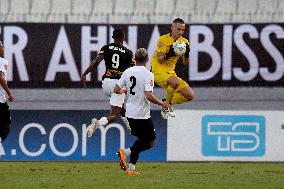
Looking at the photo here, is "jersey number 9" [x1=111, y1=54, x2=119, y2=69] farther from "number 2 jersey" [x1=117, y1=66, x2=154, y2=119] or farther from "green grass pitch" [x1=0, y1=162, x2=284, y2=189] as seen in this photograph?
"number 2 jersey" [x1=117, y1=66, x2=154, y2=119]

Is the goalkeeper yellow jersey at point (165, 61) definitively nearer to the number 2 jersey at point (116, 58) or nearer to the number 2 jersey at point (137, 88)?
the number 2 jersey at point (116, 58)

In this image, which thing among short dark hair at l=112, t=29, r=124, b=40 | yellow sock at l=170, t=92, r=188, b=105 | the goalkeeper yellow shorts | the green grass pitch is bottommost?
the green grass pitch

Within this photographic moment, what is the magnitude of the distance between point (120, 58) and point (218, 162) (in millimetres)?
2615

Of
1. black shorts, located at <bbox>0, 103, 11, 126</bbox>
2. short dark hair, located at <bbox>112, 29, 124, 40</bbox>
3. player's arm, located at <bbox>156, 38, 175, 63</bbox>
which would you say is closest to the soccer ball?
player's arm, located at <bbox>156, 38, 175, 63</bbox>

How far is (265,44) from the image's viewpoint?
1816cm

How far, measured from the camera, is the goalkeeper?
16.2 metres

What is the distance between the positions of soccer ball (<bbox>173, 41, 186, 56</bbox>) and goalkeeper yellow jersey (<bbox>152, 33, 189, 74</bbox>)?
1.27ft

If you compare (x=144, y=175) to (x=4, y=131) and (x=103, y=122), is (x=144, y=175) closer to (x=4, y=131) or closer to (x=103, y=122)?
(x=103, y=122)

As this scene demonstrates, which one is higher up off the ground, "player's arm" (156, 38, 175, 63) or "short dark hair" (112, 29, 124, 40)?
"short dark hair" (112, 29, 124, 40)

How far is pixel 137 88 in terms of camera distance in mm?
13953

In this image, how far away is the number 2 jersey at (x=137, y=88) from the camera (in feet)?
45.6

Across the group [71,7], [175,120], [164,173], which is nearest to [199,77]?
[175,120]

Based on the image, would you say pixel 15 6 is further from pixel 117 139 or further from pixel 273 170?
pixel 273 170

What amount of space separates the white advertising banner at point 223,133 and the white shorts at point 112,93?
4.56 feet
